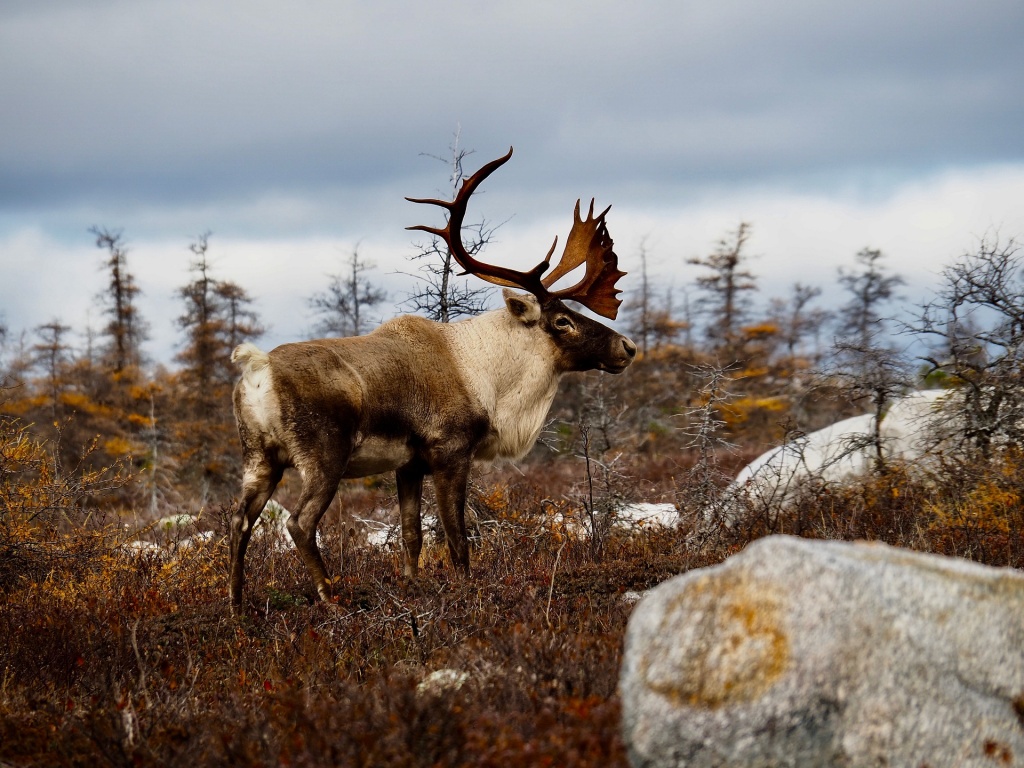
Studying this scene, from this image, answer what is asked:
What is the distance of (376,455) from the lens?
6.40 metres

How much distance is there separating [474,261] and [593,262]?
107 centimetres

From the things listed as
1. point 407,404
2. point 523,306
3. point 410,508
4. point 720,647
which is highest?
point 523,306

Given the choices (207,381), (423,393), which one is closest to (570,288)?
(423,393)

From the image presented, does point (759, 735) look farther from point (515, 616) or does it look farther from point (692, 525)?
point (692, 525)

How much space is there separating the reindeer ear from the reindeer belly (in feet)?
4.86

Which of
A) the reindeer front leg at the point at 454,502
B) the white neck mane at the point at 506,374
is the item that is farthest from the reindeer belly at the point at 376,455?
the white neck mane at the point at 506,374

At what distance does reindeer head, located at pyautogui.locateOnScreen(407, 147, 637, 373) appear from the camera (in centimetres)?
727

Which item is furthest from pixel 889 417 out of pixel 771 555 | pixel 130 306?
pixel 130 306

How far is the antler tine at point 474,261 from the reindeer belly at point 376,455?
159 cm

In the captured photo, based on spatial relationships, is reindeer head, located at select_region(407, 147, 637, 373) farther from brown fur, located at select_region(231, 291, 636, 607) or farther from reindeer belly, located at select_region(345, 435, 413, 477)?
reindeer belly, located at select_region(345, 435, 413, 477)

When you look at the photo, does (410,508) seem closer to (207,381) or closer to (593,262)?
(593,262)

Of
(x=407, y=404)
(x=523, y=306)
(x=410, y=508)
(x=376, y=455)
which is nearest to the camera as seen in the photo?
(x=376, y=455)

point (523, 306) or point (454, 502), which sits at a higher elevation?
point (523, 306)

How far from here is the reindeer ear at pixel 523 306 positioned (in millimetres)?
7344
